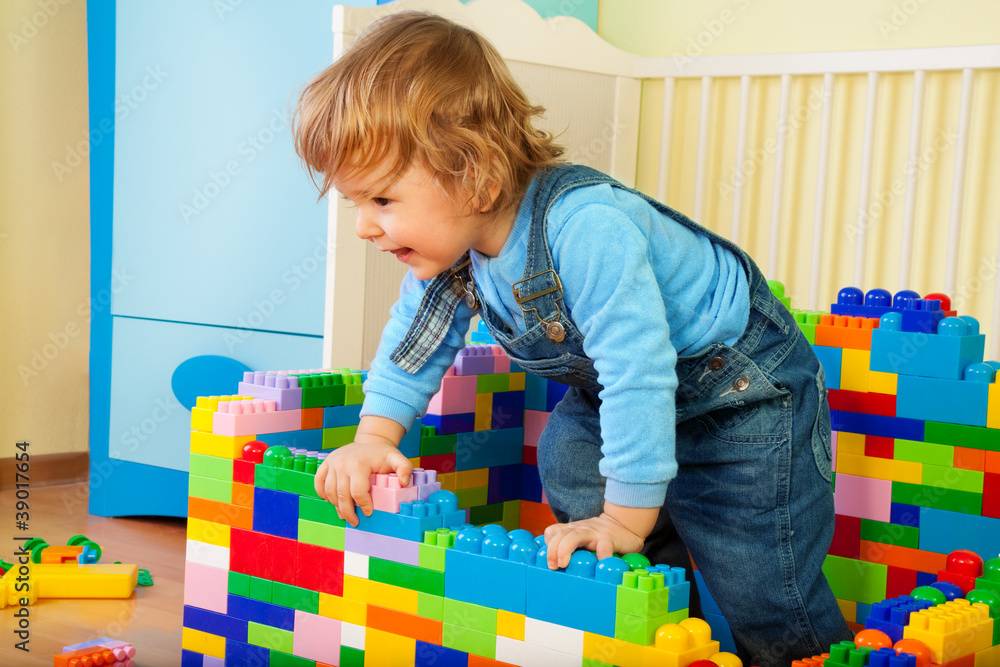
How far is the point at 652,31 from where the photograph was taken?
6.02 ft

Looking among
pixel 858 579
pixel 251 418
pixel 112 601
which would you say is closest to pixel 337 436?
pixel 251 418

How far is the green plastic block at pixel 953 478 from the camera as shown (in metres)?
0.95

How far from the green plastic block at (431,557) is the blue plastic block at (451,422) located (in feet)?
1.27

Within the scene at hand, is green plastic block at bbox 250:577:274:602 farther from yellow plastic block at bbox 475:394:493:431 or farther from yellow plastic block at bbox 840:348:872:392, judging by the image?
yellow plastic block at bbox 840:348:872:392

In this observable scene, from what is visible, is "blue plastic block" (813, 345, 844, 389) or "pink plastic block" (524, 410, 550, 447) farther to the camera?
"pink plastic block" (524, 410, 550, 447)

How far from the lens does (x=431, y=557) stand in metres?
0.65

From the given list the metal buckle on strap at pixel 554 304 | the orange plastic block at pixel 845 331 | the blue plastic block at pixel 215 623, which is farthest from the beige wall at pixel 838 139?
the blue plastic block at pixel 215 623

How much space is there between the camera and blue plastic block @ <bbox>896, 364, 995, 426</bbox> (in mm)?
942

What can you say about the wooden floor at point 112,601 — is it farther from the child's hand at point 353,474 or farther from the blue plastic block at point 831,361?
the blue plastic block at point 831,361

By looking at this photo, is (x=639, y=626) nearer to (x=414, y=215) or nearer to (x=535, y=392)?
(x=414, y=215)

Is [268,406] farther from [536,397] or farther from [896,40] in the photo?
[896,40]

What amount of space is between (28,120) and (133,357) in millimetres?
482

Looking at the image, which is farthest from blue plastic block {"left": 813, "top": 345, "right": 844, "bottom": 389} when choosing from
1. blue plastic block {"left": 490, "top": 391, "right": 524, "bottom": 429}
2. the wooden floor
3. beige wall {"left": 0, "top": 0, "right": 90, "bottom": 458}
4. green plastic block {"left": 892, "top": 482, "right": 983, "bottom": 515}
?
beige wall {"left": 0, "top": 0, "right": 90, "bottom": 458}

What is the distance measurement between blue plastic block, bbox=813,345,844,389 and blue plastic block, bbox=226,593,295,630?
59 cm
